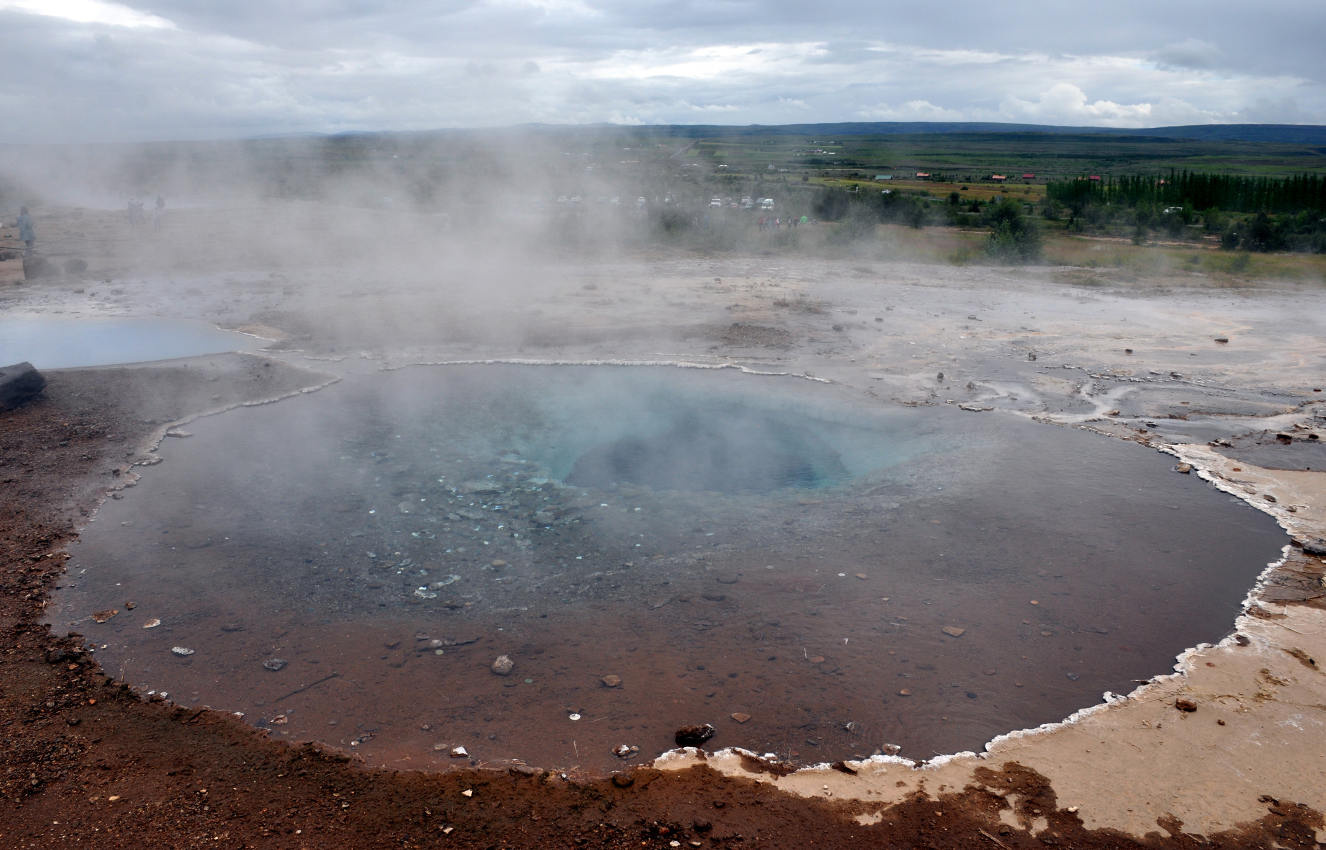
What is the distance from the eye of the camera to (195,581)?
4512mm

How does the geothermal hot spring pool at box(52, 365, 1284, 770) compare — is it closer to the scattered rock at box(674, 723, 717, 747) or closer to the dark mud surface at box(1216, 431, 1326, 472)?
the scattered rock at box(674, 723, 717, 747)

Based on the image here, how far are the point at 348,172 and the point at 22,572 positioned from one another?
22.3 metres

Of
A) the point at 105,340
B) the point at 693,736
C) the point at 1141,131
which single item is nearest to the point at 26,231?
the point at 105,340

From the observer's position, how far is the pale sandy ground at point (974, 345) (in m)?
3.29

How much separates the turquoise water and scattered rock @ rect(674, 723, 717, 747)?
7537 mm

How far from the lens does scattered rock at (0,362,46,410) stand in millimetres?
6828

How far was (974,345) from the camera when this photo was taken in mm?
9727

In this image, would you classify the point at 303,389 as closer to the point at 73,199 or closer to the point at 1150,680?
the point at 1150,680

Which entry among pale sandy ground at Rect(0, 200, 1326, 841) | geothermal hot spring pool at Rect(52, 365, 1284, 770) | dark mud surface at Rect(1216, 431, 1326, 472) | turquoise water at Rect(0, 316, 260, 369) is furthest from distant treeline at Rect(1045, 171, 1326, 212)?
turquoise water at Rect(0, 316, 260, 369)

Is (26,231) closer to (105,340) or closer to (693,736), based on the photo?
(105,340)

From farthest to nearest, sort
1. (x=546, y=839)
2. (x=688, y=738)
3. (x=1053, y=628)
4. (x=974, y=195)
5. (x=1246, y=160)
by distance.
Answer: (x=1246, y=160), (x=974, y=195), (x=1053, y=628), (x=688, y=738), (x=546, y=839)

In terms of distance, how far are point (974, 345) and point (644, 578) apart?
21.8ft

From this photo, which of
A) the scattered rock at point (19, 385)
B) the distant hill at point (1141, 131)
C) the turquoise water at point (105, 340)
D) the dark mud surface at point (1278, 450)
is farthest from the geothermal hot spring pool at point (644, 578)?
the distant hill at point (1141, 131)

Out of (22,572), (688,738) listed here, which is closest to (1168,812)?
(688,738)
